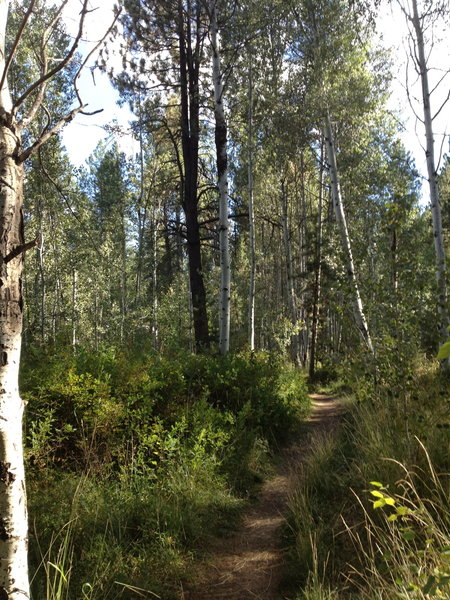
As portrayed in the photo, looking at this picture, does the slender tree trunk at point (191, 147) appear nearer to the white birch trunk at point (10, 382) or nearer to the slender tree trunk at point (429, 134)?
the slender tree trunk at point (429, 134)

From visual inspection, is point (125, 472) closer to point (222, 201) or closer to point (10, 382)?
point (10, 382)

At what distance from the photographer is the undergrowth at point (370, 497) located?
103 inches

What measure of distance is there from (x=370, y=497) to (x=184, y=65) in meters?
11.3

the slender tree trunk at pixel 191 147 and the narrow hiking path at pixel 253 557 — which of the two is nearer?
the narrow hiking path at pixel 253 557

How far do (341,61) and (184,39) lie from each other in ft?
13.7

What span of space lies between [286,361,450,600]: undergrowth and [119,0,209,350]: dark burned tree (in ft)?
17.8

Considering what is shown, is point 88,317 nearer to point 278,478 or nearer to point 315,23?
point 315,23

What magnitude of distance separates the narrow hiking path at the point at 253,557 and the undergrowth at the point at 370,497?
7.7 inches

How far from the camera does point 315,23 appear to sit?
9938 millimetres

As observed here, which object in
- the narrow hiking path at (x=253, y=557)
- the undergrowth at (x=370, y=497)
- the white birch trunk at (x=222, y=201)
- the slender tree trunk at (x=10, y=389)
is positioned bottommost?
the narrow hiking path at (x=253, y=557)

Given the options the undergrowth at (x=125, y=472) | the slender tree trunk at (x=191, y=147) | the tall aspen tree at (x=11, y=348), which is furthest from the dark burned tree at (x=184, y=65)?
the tall aspen tree at (x=11, y=348)

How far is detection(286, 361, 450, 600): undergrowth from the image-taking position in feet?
8.59

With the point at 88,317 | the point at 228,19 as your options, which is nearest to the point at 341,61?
the point at 228,19

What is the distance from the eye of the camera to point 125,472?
4.09 metres
